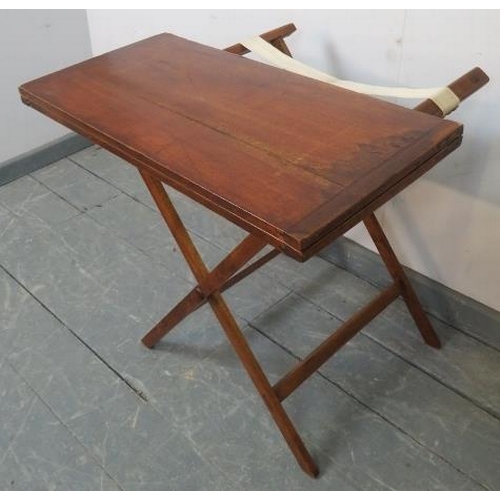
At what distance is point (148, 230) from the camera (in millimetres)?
1939

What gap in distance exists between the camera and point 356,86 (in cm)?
120

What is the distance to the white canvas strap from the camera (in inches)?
41.7

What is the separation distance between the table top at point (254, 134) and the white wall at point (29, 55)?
0.91 metres

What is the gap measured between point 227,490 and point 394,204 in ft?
2.61

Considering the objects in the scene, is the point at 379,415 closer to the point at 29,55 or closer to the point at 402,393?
the point at 402,393

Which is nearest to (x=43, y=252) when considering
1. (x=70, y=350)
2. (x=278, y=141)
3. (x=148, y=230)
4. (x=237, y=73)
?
(x=148, y=230)

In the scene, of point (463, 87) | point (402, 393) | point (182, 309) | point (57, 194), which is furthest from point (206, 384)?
point (57, 194)

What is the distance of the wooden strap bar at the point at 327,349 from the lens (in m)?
1.21

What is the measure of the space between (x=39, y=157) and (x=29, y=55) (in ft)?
1.23

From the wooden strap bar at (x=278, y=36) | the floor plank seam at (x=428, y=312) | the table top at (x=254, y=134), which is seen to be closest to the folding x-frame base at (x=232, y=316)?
the table top at (x=254, y=134)

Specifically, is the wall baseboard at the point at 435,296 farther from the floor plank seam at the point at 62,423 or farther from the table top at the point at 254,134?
the floor plank seam at the point at 62,423

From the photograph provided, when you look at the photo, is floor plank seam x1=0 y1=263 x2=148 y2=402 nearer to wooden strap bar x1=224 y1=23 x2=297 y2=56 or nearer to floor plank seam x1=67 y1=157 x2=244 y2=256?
floor plank seam x1=67 y1=157 x2=244 y2=256

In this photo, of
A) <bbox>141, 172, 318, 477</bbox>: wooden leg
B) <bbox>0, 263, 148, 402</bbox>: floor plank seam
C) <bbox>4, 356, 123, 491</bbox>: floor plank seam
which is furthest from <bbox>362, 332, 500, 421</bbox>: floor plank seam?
<bbox>4, 356, 123, 491</bbox>: floor plank seam

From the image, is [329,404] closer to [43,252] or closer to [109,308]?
[109,308]
